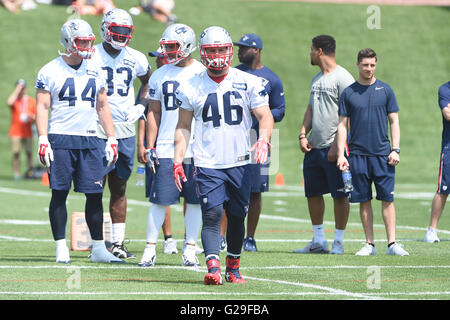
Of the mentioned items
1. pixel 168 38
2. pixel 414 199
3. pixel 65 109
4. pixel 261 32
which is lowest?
pixel 414 199

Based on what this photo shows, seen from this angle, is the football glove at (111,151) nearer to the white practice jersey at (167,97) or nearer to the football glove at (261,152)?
the white practice jersey at (167,97)

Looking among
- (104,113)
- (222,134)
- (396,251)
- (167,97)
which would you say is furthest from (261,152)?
(396,251)

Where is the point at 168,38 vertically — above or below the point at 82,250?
above

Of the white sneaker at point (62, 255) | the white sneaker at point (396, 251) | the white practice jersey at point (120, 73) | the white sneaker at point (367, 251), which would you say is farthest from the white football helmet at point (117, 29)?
the white sneaker at point (396, 251)

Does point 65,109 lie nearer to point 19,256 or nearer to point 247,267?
point 19,256

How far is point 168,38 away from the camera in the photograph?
9.74 metres

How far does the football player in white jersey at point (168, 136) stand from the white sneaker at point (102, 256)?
530 millimetres

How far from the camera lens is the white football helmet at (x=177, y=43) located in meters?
9.73

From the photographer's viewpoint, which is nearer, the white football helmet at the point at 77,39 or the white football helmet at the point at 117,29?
the white football helmet at the point at 77,39

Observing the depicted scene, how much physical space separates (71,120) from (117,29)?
1.09 metres

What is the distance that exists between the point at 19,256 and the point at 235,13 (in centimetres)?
2829
